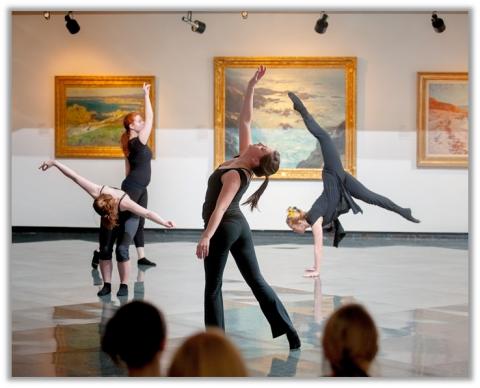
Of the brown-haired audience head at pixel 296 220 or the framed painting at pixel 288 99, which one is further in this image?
the framed painting at pixel 288 99

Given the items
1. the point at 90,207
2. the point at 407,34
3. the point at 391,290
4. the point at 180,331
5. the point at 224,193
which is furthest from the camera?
the point at 407,34

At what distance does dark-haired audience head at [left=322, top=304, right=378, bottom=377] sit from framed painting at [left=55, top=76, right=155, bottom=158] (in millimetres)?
6038

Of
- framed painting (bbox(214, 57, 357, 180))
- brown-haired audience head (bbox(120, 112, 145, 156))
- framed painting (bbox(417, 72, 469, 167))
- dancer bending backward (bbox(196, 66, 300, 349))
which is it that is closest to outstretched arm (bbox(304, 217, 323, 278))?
framed painting (bbox(214, 57, 357, 180))

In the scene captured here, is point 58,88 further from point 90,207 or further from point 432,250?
point 432,250

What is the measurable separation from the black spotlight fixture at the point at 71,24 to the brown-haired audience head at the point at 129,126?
0.92 metres

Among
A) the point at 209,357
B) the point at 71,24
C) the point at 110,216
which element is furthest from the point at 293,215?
the point at 209,357

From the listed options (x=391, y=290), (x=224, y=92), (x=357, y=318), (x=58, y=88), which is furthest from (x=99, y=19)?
(x=357, y=318)

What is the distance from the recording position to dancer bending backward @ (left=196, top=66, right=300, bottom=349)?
6.44 meters

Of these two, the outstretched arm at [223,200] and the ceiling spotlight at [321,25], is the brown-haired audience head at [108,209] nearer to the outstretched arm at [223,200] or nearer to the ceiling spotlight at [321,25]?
the outstretched arm at [223,200]

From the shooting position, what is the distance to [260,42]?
33.4 ft

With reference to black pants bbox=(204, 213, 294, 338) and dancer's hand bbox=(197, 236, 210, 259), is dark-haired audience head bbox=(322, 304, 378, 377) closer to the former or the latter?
dancer's hand bbox=(197, 236, 210, 259)

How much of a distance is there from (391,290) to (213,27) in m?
3.34

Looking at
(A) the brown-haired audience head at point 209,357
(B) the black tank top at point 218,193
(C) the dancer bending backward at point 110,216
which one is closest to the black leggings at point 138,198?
(C) the dancer bending backward at point 110,216

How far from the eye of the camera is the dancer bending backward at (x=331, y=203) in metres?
8.91
